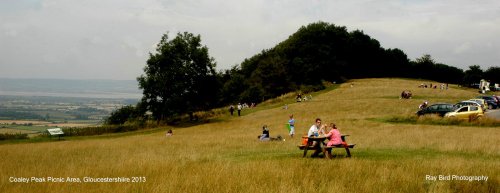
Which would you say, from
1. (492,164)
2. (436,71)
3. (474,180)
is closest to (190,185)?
(474,180)

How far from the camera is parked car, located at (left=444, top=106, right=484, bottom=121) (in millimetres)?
37609

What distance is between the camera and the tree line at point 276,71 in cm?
5684

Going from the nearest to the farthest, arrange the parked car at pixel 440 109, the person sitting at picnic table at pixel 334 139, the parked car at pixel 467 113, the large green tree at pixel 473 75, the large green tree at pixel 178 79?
1. the person sitting at picnic table at pixel 334 139
2. the parked car at pixel 467 113
3. the parked car at pixel 440 109
4. the large green tree at pixel 178 79
5. the large green tree at pixel 473 75

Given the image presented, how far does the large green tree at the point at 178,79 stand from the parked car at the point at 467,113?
97.2 ft

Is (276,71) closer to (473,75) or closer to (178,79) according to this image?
(178,79)

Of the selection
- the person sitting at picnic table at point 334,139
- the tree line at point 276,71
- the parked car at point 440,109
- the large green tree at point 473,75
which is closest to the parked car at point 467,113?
the parked car at point 440,109

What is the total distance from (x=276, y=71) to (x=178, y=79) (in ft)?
162

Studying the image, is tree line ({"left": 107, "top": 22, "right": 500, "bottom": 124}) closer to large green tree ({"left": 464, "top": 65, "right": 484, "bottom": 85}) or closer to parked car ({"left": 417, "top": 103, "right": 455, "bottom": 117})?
large green tree ({"left": 464, "top": 65, "right": 484, "bottom": 85})

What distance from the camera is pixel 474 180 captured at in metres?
12.7

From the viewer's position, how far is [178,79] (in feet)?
185

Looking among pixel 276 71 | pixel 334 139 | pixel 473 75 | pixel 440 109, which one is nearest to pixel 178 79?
pixel 440 109

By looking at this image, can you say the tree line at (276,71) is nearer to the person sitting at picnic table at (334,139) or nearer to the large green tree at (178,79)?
the large green tree at (178,79)

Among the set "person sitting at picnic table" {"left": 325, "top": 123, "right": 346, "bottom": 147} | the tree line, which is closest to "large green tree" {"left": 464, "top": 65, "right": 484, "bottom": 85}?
the tree line

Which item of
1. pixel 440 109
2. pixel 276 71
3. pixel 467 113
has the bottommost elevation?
pixel 467 113
